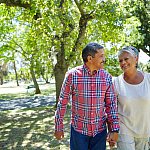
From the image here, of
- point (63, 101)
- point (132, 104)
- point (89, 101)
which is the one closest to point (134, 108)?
point (132, 104)

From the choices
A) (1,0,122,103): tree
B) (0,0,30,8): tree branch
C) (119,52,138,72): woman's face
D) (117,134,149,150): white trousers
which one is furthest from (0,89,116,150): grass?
(0,0,30,8): tree branch

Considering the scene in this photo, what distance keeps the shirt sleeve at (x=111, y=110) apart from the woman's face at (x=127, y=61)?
0.25 meters

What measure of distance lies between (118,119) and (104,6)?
831 centimetres

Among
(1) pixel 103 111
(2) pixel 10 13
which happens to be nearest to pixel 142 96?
(1) pixel 103 111

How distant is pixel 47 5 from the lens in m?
9.99

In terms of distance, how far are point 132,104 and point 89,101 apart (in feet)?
1.57

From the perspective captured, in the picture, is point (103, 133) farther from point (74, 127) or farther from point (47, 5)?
point (47, 5)

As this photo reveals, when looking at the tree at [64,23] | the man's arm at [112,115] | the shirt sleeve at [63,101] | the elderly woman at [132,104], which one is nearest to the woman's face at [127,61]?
the elderly woman at [132,104]

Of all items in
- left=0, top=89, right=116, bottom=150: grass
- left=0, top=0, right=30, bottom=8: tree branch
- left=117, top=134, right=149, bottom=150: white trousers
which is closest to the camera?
left=117, top=134, right=149, bottom=150: white trousers

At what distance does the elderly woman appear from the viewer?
10.6ft

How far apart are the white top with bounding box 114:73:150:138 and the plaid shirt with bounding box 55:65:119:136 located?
0.12m

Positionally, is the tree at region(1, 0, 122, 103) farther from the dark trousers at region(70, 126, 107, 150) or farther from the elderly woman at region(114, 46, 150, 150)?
the dark trousers at region(70, 126, 107, 150)

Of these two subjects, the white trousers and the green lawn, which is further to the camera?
the green lawn

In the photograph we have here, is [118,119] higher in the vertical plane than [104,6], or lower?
lower
